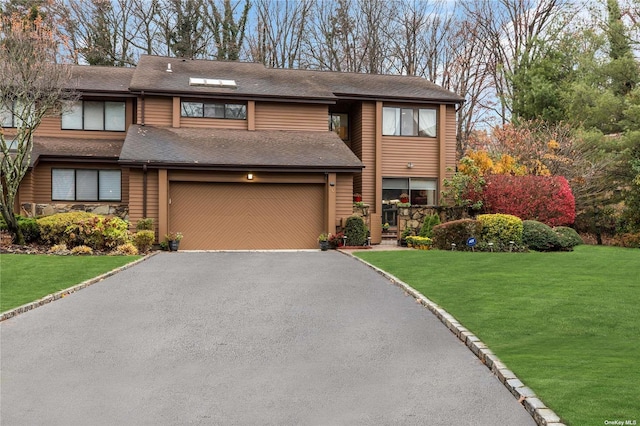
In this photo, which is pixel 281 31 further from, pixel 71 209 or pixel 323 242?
pixel 323 242

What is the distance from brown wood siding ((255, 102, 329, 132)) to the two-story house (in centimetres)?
4

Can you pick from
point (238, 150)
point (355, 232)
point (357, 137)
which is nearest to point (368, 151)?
point (357, 137)

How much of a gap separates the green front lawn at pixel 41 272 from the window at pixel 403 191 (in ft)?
39.7

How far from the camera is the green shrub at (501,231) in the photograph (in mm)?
18922

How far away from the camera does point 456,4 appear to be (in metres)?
39.4

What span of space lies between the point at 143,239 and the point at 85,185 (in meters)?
5.87

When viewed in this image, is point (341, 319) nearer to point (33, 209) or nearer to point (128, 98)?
point (33, 209)

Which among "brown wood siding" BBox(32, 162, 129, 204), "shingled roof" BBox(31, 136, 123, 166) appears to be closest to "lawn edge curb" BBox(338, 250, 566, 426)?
"shingled roof" BBox(31, 136, 123, 166)

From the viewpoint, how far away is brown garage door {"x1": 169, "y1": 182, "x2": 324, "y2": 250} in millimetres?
21031

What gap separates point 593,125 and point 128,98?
22.0m

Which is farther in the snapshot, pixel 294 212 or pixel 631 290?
pixel 294 212

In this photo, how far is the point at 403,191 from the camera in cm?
2566

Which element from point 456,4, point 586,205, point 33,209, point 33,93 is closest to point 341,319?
point 33,93

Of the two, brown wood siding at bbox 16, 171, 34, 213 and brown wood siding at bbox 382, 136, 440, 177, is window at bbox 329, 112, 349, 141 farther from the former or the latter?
brown wood siding at bbox 16, 171, 34, 213
